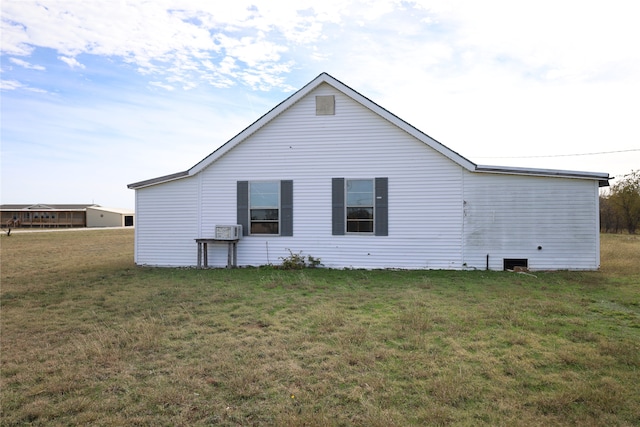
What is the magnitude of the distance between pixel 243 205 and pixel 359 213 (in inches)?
140

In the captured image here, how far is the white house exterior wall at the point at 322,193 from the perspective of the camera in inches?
447

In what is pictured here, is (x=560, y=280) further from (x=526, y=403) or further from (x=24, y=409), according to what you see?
(x=24, y=409)

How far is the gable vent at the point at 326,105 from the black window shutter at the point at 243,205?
10.2 ft

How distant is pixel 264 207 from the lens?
1226 cm

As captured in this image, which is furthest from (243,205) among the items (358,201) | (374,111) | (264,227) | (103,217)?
(103,217)

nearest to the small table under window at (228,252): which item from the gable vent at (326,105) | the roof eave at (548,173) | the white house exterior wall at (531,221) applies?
the gable vent at (326,105)

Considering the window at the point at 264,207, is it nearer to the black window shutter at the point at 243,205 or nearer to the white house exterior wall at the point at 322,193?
the black window shutter at the point at 243,205

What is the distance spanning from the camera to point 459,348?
186 inches

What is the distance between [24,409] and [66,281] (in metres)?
7.75

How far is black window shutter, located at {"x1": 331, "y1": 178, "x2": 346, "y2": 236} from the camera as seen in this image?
38.4 feet

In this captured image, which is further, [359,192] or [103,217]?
[103,217]

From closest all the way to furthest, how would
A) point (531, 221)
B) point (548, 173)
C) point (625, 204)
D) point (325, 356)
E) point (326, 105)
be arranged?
point (325, 356)
point (548, 173)
point (531, 221)
point (326, 105)
point (625, 204)

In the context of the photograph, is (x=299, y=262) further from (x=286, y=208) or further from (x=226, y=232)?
(x=226, y=232)

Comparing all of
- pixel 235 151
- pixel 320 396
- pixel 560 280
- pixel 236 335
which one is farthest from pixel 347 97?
pixel 320 396
